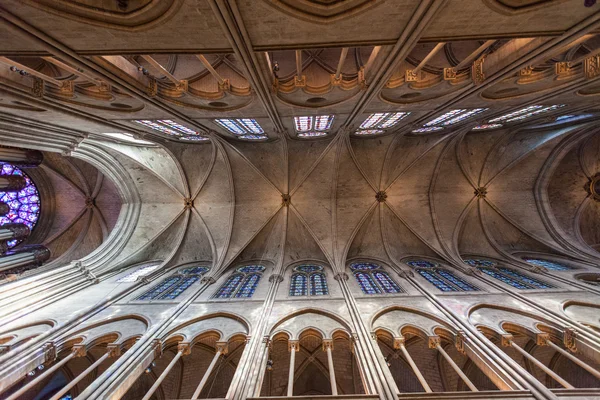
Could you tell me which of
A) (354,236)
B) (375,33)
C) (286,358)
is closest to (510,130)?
(354,236)

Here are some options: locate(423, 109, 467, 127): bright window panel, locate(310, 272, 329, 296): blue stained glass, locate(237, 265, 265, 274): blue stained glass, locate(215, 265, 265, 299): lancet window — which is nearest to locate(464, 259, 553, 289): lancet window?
locate(423, 109, 467, 127): bright window panel

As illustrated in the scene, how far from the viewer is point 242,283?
1145 centimetres

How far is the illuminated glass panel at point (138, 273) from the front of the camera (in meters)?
11.6

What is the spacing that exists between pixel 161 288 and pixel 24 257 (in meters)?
7.53

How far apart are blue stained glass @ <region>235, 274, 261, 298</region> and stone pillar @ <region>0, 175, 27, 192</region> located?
543 inches

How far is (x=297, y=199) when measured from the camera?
1500cm

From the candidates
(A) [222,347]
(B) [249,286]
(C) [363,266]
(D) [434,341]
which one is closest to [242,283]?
(B) [249,286]

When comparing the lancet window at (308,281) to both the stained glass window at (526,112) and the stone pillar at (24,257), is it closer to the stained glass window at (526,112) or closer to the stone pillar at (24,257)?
the stained glass window at (526,112)

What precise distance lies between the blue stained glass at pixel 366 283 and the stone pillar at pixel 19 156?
52.5 feet

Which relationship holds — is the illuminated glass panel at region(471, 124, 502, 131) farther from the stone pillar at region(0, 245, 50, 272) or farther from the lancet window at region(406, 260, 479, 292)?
the stone pillar at region(0, 245, 50, 272)

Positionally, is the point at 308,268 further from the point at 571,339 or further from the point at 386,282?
the point at 571,339

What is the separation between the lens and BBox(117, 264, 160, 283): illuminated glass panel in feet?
38.1

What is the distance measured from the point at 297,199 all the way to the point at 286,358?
825 cm

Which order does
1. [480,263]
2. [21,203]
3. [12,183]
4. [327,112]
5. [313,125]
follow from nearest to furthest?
[327,112]
[313,125]
[480,263]
[12,183]
[21,203]
